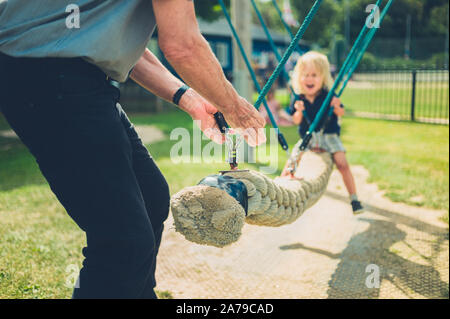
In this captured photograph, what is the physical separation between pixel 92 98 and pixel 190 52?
10.1 inches

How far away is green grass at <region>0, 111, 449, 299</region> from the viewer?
7.51ft

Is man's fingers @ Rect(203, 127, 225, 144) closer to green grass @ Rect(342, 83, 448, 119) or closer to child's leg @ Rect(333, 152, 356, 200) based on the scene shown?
child's leg @ Rect(333, 152, 356, 200)

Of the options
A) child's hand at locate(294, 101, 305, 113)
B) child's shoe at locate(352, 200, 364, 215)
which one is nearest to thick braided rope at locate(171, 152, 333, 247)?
child's hand at locate(294, 101, 305, 113)

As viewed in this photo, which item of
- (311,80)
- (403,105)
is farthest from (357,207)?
(403,105)

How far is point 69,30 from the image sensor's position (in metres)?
0.97

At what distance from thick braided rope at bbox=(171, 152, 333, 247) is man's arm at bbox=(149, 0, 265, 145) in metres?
0.25

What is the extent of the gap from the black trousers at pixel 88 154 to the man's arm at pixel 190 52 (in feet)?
0.61

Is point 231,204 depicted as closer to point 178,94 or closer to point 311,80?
point 178,94

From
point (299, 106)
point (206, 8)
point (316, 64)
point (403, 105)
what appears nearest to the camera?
point (299, 106)

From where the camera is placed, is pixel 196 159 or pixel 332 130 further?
pixel 196 159

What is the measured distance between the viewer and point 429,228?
318 cm
